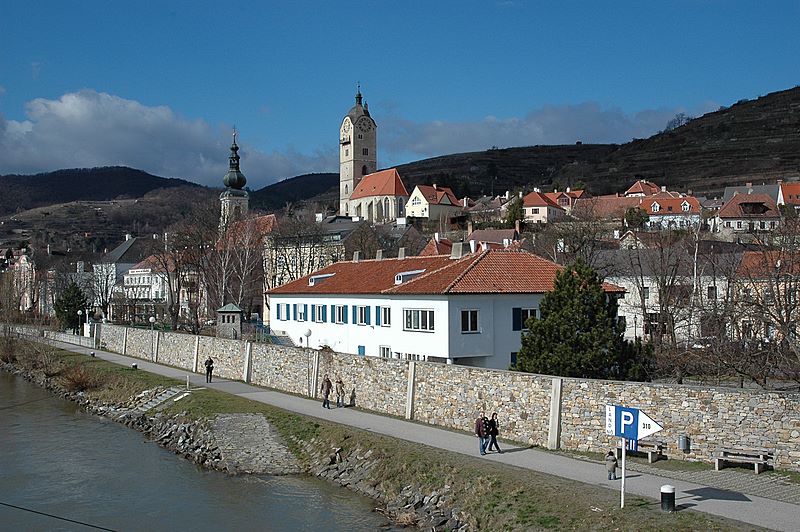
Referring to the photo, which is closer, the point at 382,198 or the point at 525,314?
the point at 525,314

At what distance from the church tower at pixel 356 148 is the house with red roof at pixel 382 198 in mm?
15813

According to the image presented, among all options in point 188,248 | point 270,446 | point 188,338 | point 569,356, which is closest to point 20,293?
point 188,248

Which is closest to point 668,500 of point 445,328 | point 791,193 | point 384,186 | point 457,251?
point 445,328

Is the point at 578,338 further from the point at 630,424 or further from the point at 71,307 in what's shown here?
the point at 71,307

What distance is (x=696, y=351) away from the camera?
25359mm

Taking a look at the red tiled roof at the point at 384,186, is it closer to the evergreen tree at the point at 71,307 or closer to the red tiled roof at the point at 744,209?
the red tiled roof at the point at 744,209

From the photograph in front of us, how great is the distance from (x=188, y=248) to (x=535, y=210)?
5536cm

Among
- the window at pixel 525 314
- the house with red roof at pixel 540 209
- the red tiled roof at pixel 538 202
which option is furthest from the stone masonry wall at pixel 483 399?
the red tiled roof at pixel 538 202

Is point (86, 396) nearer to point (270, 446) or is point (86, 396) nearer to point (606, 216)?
point (270, 446)

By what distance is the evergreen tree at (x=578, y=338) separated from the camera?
70.5 feet

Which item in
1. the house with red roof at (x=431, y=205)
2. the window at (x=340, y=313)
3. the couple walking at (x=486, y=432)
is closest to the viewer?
the couple walking at (x=486, y=432)

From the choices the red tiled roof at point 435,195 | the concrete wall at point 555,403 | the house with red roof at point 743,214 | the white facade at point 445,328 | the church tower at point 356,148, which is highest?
the church tower at point 356,148

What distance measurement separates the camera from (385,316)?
33062 mm

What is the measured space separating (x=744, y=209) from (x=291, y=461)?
7310 cm
